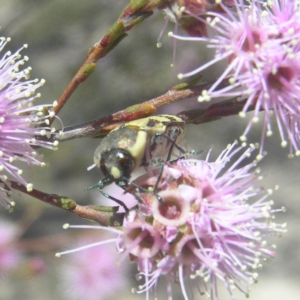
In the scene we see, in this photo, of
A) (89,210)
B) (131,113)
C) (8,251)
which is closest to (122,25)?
(131,113)

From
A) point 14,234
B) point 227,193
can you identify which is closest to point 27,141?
point 227,193

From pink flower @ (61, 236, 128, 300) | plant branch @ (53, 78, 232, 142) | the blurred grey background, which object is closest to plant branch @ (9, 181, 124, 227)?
plant branch @ (53, 78, 232, 142)

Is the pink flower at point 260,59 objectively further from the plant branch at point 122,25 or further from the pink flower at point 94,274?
the pink flower at point 94,274

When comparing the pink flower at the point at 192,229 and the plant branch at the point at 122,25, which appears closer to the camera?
the pink flower at the point at 192,229

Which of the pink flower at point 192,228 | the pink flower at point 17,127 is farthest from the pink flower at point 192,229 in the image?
the pink flower at point 17,127

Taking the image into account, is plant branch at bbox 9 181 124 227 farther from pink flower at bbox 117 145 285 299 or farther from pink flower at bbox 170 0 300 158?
pink flower at bbox 170 0 300 158

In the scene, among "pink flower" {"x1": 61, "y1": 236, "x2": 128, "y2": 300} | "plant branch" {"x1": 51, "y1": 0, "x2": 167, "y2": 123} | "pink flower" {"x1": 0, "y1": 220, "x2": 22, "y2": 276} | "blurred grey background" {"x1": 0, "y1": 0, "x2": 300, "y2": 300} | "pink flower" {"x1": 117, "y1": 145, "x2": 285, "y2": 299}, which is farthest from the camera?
"blurred grey background" {"x1": 0, "y1": 0, "x2": 300, "y2": 300}
